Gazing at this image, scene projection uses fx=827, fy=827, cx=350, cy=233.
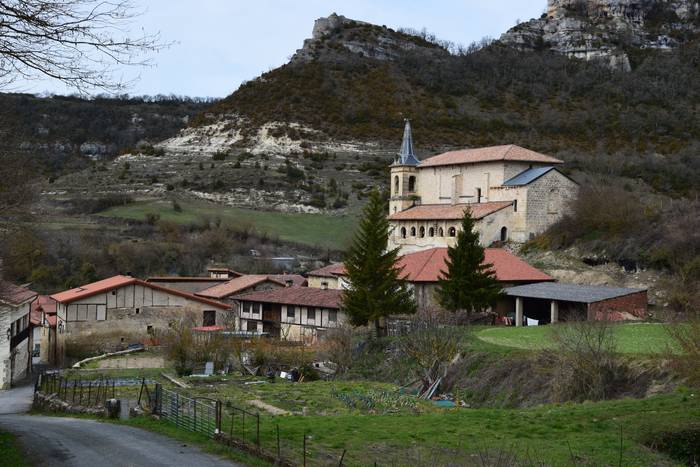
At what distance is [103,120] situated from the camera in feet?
476

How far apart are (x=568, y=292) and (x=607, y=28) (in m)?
103

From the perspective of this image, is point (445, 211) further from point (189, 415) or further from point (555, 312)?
point (189, 415)

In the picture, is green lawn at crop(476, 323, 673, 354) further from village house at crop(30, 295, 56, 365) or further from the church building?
village house at crop(30, 295, 56, 365)

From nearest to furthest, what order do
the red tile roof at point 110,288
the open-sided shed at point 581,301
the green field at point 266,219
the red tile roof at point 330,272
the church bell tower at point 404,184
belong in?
the open-sided shed at point 581,301
the red tile roof at point 110,288
the red tile roof at point 330,272
the church bell tower at point 404,184
the green field at point 266,219

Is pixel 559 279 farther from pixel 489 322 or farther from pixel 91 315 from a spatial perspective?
pixel 91 315

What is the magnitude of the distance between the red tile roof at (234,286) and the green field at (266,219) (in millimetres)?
20855

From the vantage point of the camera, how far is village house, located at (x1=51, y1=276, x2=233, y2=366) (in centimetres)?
4869

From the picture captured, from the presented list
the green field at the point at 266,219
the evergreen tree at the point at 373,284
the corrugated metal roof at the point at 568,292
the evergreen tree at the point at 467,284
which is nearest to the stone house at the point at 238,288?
the evergreen tree at the point at 373,284

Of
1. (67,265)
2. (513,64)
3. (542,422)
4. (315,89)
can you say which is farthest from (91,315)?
(513,64)

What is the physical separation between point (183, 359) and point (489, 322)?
49.9 ft

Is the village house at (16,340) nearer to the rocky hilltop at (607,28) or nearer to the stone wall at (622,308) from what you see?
the stone wall at (622,308)

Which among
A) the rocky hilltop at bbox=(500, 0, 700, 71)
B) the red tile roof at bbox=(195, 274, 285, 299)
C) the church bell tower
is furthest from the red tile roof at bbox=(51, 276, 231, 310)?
the rocky hilltop at bbox=(500, 0, 700, 71)

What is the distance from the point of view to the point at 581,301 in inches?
Result: 1436

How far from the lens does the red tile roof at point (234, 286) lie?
55.8 meters
